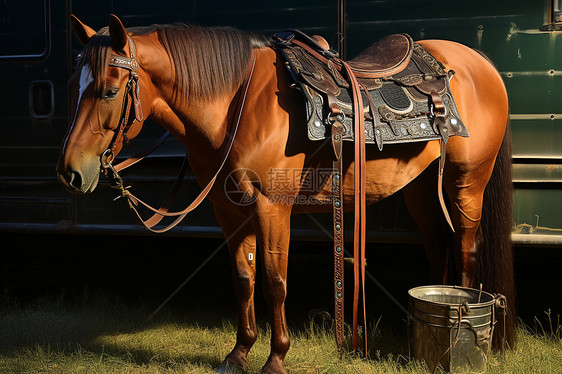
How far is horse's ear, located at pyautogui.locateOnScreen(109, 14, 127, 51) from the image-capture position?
2080 millimetres

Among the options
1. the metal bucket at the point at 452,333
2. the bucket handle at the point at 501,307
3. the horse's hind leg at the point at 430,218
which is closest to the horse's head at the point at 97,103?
the metal bucket at the point at 452,333

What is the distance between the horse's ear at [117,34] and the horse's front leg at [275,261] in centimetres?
91

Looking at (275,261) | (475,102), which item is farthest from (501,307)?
(275,261)

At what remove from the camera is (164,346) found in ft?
10.7

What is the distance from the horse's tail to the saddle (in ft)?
1.60

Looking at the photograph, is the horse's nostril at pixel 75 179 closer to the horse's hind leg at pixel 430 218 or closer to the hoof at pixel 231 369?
the hoof at pixel 231 369

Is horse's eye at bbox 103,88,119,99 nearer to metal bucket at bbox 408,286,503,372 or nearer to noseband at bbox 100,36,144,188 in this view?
noseband at bbox 100,36,144,188

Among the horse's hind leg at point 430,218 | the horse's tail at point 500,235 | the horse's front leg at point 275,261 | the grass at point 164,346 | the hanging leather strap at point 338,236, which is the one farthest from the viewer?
the horse's hind leg at point 430,218

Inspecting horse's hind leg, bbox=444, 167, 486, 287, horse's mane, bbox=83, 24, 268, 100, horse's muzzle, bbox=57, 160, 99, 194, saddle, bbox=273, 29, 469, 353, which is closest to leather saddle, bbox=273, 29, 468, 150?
saddle, bbox=273, 29, 469, 353

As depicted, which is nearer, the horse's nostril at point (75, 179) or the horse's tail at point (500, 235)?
the horse's nostril at point (75, 179)

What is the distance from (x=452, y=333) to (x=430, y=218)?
83 cm

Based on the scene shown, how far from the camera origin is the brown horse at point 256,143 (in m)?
2.16

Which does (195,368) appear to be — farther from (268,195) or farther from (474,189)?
(474,189)

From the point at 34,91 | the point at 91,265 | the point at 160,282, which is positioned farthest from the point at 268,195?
the point at 91,265
